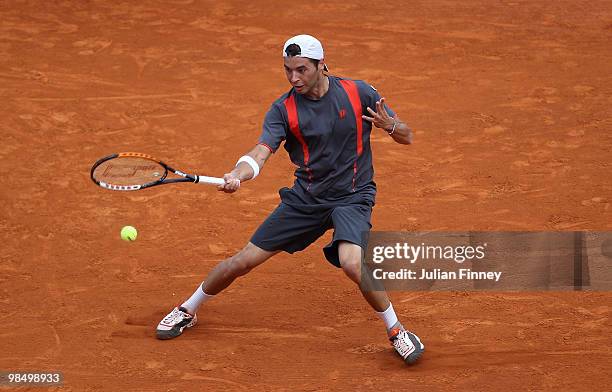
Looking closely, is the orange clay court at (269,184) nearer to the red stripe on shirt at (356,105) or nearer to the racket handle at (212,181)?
the racket handle at (212,181)

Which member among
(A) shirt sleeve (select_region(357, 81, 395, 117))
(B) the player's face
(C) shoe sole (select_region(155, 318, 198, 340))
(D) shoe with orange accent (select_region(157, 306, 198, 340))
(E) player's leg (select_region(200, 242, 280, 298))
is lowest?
(C) shoe sole (select_region(155, 318, 198, 340))

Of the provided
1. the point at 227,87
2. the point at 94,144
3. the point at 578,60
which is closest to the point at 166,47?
the point at 227,87

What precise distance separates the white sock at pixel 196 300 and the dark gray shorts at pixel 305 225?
64cm

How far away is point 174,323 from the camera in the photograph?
770 cm

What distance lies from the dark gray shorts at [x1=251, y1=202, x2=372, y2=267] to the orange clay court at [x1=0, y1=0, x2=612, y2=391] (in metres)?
0.80

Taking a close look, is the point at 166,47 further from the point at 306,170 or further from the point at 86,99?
the point at 306,170

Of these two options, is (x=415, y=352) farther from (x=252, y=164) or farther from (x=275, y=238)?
(x=252, y=164)

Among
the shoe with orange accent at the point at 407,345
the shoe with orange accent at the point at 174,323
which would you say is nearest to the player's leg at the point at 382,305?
the shoe with orange accent at the point at 407,345

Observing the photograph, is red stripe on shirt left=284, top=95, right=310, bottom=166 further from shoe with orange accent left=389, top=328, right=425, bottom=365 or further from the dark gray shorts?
shoe with orange accent left=389, top=328, right=425, bottom=365

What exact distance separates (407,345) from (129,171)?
2.40 meters

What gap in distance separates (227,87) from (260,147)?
5158 millimetres

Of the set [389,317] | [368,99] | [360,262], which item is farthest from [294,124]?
[389,317]

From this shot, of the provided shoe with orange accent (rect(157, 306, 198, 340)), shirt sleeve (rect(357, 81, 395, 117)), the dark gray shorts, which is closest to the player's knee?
the dark gray shorts

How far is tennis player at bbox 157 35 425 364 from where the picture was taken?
23.1 ft
